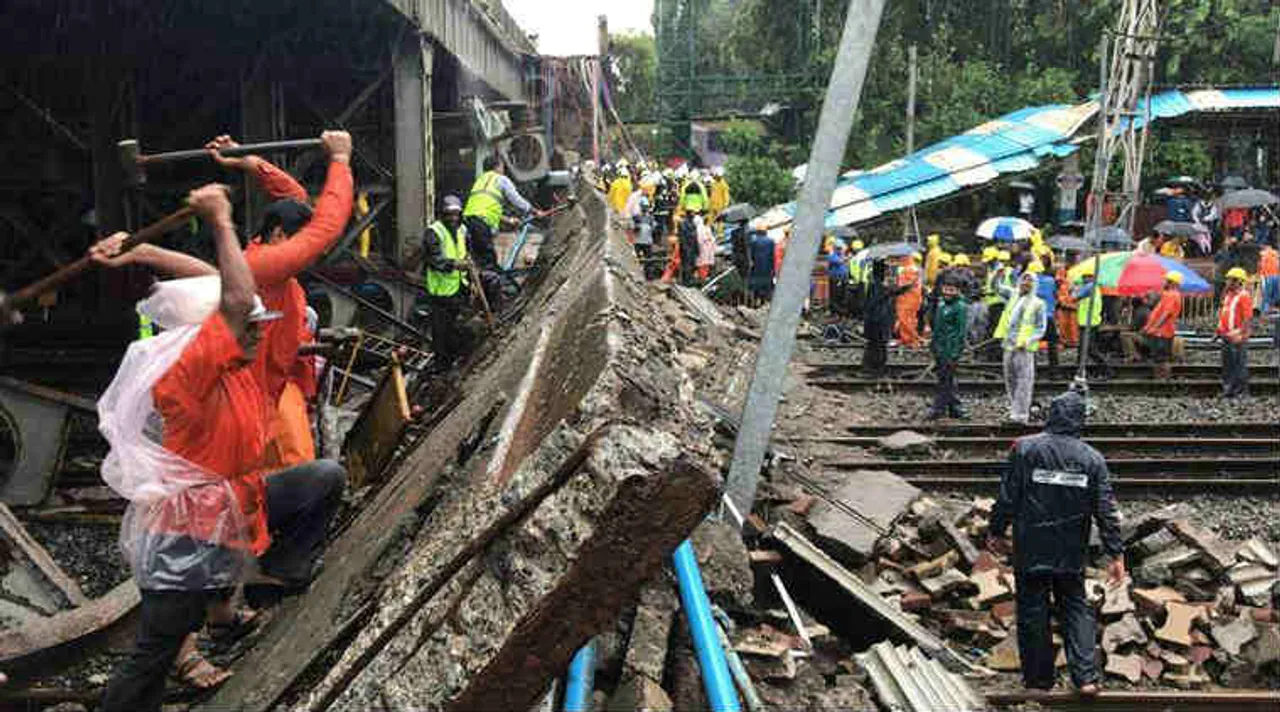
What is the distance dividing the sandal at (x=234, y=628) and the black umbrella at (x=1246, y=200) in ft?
72.7

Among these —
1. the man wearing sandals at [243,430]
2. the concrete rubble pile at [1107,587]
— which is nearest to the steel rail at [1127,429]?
the concrete rubble pile at [1107,587]

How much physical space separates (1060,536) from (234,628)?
4.11 metres

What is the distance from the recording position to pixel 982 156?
2506 cm

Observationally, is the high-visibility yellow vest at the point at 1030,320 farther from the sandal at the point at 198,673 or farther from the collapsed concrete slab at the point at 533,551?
the sandal at the point at 198,673

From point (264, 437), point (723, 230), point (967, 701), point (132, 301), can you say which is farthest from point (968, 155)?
point (264, 437)

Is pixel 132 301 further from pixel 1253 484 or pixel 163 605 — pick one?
pixel 1253 484

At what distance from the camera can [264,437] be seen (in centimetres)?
384

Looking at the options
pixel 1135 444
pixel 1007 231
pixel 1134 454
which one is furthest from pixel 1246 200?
pixel 1134 454

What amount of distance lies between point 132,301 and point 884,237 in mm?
18091

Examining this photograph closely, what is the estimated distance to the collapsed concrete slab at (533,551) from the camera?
2.40m

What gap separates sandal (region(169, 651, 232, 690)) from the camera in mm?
4109

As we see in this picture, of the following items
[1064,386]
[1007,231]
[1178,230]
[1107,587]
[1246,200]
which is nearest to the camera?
[1107,587]

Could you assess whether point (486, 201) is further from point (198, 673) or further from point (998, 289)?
point (998, 289)

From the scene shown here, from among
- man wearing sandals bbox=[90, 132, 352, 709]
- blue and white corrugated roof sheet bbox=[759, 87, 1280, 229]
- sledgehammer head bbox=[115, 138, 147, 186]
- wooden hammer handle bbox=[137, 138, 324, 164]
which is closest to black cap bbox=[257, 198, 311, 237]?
man wearing sandals bbox=[90, 132, 352, 709]
